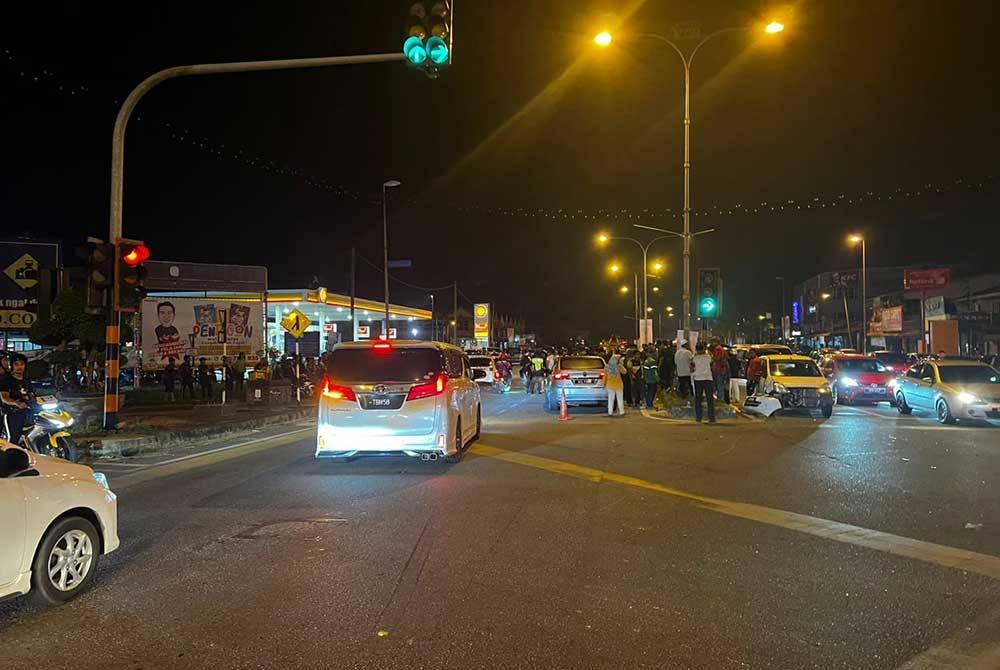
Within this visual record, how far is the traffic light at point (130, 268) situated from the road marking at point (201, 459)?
9.58 feet

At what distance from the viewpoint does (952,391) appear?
16.5m

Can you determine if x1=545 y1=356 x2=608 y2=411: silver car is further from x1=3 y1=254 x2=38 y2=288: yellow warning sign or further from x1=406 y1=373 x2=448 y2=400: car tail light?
x1=3 y1=254 x2=38 y2=288: yellow warning sign

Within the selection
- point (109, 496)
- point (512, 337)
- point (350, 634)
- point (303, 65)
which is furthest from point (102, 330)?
point (512, 337)

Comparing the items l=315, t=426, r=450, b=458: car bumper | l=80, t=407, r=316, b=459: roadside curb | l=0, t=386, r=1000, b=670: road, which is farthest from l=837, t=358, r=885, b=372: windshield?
l=315, t=426, r=450, b=458: car bumper

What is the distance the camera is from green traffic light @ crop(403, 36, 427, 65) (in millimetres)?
9609

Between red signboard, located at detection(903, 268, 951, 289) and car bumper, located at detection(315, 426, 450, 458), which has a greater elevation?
red signboard, located at detection(903, 268, 951, 289)

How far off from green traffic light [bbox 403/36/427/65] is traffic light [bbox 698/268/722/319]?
1406 cm

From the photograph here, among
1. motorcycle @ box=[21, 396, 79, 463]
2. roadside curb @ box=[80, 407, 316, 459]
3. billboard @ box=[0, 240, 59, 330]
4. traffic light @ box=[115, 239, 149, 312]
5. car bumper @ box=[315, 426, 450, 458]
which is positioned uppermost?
billboard @ box=[0, 240, 59, 330]

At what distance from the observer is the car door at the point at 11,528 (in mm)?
4820

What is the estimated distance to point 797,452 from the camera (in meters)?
12.1

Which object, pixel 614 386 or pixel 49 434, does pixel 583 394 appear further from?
pixel 49 434

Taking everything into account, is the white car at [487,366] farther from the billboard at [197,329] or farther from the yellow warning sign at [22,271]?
the yellow warning sign at [22,271]

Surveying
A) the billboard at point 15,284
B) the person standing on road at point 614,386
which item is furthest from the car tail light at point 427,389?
the billboard at point 15,284

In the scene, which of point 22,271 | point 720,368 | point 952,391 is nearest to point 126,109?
point 720,368
